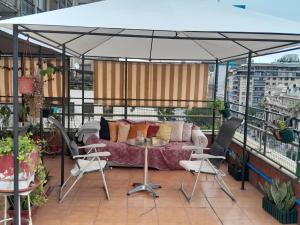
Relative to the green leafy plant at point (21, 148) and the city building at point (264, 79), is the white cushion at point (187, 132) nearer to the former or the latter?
the city building at point (264, 79)

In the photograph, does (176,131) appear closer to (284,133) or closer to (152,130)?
(152,130)

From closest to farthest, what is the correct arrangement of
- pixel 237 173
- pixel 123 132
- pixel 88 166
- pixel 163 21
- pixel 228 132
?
1. pixel 163 21
2. pixel 88 166
3. pixel 228 132
4. pixel 237 173
5. pixel 123 132

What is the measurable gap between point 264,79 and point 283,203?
289cm

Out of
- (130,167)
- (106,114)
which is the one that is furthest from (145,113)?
(130,167)

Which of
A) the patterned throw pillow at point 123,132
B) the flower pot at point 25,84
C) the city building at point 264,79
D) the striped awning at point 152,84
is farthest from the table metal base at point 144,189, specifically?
the striped awning at point 152,84

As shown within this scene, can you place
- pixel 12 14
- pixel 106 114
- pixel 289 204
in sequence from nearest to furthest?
pixel 289 204
pixel 106 114
pixel 12 14

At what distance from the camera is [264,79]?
249 inches

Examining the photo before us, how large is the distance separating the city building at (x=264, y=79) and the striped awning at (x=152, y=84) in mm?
1153

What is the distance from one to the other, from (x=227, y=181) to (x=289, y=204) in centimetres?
171

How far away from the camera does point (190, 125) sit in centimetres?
720

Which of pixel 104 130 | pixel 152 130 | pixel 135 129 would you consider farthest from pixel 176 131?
pixel 104 130

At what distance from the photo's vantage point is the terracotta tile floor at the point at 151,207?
13.2ft

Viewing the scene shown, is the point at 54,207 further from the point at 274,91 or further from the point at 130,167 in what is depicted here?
the point at 274,91

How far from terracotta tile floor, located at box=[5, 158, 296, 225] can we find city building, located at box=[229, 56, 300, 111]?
71.7 inches
